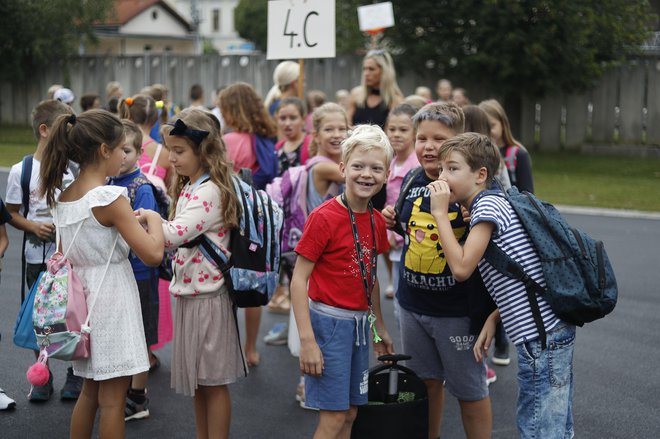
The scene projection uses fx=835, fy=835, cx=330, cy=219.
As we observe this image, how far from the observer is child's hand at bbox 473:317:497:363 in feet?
12.0

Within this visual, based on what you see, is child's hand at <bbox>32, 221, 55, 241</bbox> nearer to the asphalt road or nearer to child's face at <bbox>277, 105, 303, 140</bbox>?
the asphalt road

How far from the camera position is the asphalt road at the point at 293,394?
485 cm

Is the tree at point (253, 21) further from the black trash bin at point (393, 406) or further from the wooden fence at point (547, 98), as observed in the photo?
the black trash bin at point (393, 406)

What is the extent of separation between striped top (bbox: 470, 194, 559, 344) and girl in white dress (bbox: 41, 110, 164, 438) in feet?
4.78

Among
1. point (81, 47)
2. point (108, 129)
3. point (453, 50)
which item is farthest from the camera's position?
point (81, 47)

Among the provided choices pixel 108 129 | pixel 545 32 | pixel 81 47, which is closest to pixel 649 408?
pixel 108 129

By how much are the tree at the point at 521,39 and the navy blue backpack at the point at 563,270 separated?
15697mm

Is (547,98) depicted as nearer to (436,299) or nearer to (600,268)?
(436,299)

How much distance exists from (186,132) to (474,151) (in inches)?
53.8

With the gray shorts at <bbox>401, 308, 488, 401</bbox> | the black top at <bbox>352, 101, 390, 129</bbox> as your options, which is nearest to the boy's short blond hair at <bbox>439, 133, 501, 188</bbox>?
the gray shorts at <bbox>401, 308, 488, 401</bbox>

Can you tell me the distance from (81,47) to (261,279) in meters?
27.9

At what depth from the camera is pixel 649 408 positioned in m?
5.22

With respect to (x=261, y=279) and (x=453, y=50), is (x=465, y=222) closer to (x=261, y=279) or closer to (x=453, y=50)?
(x=261, y=279)

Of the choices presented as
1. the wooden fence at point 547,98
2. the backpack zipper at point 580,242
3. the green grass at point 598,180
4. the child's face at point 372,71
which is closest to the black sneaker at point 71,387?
the backpack zipper at point 580,242
